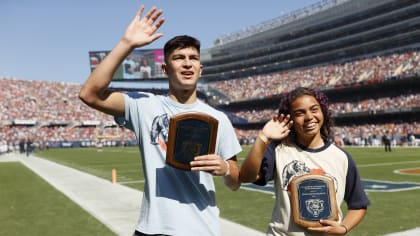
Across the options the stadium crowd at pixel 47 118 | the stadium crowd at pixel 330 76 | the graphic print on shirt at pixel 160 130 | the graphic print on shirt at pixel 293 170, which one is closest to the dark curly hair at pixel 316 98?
the graphic print on shirt at pixel 293 170

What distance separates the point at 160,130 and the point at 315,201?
3.34ft

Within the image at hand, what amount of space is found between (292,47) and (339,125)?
23474 mm

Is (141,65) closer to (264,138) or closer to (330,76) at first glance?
(330,76)

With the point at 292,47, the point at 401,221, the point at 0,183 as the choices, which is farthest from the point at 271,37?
the point at 401,221

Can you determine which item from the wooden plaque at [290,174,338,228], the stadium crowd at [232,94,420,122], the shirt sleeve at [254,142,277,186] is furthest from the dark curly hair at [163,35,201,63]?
the stadium crowd at [232,94,420,122]

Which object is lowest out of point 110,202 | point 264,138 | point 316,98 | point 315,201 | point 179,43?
point 110,202

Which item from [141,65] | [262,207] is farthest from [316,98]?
[141,65]

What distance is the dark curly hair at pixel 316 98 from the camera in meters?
2.59

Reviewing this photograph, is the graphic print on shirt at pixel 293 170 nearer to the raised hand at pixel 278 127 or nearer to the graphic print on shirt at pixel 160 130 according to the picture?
the raised hand at pixel 278 127

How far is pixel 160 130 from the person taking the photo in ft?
8.39

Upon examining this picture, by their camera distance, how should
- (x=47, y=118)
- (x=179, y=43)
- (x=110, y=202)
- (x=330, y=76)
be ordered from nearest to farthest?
(x=179, y=43) < (x=110, y=202) < (x=330, y=76) < (x=47, y=118)

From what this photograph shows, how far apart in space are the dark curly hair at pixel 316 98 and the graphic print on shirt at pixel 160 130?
0.74 m

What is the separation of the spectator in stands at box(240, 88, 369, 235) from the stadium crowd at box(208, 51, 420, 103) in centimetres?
4832

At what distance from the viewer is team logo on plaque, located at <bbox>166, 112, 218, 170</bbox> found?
235 centimetres
